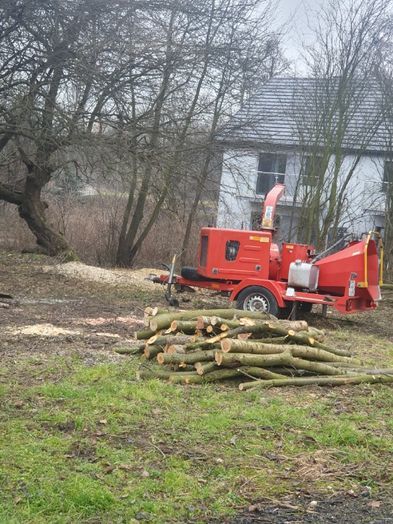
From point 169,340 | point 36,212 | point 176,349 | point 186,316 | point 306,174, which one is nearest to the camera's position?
point 176,349

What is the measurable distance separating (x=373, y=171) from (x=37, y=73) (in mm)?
17495

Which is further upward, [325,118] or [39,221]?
[325,118]

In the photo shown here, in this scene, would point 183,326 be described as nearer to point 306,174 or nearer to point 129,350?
point 129,350

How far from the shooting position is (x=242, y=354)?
785 centimetres

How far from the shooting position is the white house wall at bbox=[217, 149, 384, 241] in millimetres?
24969

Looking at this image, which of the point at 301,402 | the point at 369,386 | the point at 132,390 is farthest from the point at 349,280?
the point at 132,390

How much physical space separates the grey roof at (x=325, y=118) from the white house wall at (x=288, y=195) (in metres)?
0.74

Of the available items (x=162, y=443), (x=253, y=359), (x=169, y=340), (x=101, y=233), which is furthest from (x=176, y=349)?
(x=101, y=233)

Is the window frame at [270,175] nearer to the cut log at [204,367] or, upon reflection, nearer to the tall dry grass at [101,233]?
the tall dry grass at [101,233]

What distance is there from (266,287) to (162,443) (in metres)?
7.78

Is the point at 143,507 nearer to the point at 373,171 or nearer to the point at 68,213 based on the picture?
the point at 68,213

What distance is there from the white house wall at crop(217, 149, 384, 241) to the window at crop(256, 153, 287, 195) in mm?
462

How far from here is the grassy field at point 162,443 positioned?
452 cm

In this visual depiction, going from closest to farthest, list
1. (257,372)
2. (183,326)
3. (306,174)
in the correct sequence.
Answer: (257,372) < (183,326) < (306,174)
